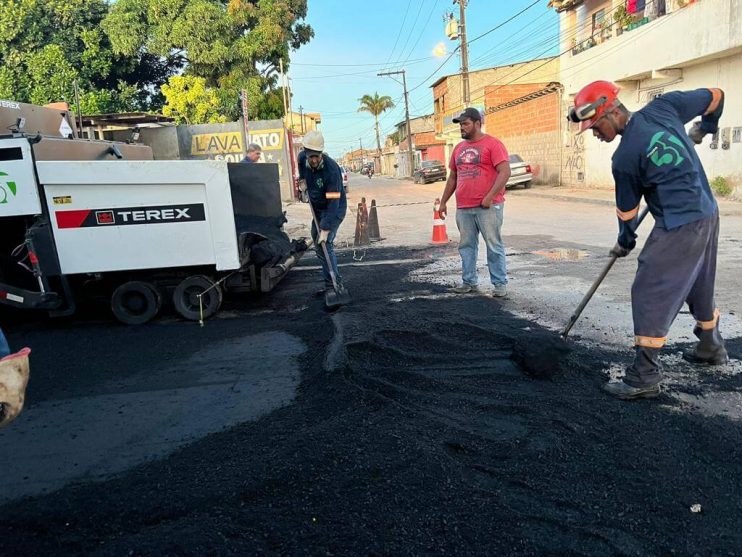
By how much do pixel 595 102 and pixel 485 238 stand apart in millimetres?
2606

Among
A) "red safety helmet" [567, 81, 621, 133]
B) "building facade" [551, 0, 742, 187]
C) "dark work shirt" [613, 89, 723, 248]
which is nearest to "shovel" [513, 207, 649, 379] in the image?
"dark work shirt" [613, 89, 723, 248]

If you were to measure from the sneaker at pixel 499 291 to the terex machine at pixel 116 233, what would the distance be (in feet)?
7.84

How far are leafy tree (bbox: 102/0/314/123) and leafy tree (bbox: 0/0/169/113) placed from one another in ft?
3.28

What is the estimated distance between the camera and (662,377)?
3262mm

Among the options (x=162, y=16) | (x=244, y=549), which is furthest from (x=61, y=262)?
(x=162, y=16)

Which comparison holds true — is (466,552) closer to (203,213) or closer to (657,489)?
(657,489)

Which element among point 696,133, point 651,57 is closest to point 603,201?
point 651,57

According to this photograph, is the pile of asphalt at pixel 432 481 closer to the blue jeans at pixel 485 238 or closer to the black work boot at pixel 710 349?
the black work boot at pixel 710 349

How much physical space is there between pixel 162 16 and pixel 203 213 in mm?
22270

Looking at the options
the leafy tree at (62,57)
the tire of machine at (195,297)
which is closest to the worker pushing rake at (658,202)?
the tire of machine at (195,297)

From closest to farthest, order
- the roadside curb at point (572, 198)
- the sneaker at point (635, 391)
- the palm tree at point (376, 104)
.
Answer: the sneaker at point (635, 391) → the roadside curb at point (572, 198) → the palm tree at point (376, 104)

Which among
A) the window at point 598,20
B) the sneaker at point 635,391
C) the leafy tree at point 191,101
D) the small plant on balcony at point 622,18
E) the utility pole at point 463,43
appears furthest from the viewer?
the utility pole at point 463,43

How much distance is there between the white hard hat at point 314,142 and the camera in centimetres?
560

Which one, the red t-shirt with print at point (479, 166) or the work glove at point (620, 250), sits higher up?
the red t-shirt with print at point (479, 166)
